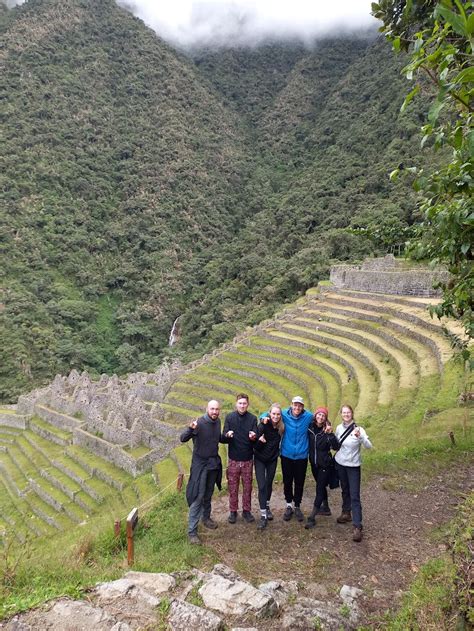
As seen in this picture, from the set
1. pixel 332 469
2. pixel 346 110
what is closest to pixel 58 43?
pixel 346 110

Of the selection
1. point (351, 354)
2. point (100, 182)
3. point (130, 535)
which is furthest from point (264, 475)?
point (100, 182)

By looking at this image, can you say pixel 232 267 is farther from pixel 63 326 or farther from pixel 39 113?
pixel 39 113

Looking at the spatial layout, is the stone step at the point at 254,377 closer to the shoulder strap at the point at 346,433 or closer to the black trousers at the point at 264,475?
the black trousers at the point at 264,475

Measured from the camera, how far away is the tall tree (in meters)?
1.93

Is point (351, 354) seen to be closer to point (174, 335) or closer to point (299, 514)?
point (299, 514)

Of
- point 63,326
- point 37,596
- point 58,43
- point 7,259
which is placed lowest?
point 63,326

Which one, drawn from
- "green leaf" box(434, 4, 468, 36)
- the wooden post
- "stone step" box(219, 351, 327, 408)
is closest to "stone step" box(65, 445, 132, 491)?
"stone step" box(219, 351, 327, 408)

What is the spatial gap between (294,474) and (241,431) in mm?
887

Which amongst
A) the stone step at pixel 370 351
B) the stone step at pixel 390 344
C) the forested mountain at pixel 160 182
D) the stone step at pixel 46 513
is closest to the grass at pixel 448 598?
the stone step at pixel 370 351

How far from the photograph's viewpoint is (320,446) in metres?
4.79

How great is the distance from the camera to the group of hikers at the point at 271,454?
4645mm

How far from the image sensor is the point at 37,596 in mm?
3205

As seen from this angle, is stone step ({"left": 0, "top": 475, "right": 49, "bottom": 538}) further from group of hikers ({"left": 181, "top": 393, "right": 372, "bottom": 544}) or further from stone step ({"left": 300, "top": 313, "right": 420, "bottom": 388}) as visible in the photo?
stone step ({"left": 300, "top": 313, "right": 420, "bottom": 388})

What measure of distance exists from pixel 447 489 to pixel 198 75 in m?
121
